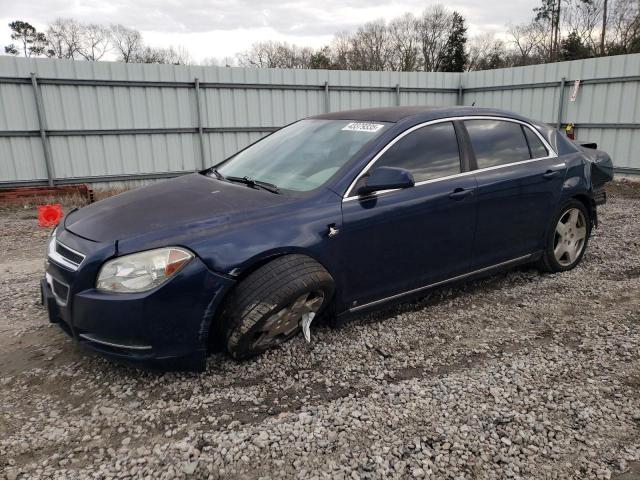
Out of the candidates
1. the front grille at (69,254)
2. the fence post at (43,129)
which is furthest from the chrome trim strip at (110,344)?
the fence post at (43,129)

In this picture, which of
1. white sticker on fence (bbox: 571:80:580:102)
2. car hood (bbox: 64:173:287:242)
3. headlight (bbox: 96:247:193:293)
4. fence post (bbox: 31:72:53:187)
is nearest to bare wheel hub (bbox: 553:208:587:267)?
car hood (bbox: 64:173:287:242)

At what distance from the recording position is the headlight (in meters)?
2.61

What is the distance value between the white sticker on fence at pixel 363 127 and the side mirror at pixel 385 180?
1.63 feet

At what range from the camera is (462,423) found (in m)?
2.50

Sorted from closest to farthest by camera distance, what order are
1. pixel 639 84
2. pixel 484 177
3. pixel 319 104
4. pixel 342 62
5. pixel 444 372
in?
pixel 444 372 → pixel 484 177 → pixel 639 84 → pixel 319 104 → pixel 342 62

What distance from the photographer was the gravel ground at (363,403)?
2236 mm

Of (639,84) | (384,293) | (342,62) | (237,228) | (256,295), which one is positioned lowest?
(384,293)

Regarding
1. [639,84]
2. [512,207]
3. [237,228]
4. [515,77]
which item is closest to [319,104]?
[515,77]

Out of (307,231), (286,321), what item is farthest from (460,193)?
(286,321)

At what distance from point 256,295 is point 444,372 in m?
1.27

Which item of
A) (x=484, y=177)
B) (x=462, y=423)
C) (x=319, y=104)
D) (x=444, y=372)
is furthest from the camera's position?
(x=319, y=104)

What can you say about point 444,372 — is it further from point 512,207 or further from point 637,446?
point 512,207

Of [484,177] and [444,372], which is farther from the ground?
[484,177]

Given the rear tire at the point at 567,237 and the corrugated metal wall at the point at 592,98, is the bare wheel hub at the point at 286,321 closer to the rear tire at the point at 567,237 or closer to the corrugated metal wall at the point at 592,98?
the rear tire at the point at 567,237
